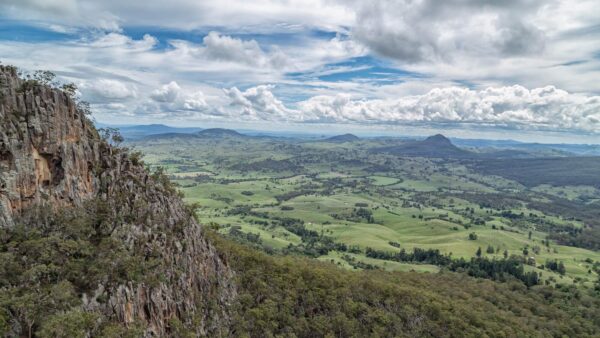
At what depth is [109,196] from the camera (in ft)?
268

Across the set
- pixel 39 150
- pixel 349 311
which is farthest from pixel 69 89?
pixel 349 311

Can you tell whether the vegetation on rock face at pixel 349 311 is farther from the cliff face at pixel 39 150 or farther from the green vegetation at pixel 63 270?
the cliff face at pixel 39 150

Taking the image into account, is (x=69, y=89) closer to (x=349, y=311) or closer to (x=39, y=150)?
(x=39, y=150)

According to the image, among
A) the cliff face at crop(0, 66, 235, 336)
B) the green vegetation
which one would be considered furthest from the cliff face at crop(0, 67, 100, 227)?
the green vegetation

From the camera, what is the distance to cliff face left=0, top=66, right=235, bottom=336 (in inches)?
2616

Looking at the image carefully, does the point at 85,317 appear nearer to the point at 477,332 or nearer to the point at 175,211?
the point at 175,211

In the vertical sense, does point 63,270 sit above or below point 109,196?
below

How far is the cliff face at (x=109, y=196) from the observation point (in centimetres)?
6644

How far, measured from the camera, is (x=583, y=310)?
165000 mm

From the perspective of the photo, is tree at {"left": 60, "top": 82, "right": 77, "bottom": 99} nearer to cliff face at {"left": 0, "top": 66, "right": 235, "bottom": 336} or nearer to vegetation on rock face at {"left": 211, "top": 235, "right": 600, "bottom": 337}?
cliff face at {"left": 0, "top": 66, "right": 235, "bottom": 336}

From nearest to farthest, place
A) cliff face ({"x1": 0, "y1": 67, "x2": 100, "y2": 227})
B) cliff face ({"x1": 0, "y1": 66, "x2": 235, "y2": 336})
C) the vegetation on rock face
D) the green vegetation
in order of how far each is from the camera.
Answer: the green vegetation
cliff face ({"x1": 0, "y1": 67, "x2": 100, "y2": 227})
cliff face ({"x1": 0, "y1": 66, "x2": 235, "y2": 336})
the vegetation on rock face

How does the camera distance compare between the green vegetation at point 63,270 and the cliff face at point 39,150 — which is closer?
the green vegetation at point 63,270

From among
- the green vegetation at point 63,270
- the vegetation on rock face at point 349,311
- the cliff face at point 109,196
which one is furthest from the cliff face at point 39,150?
the vegetation on rock face at point 349,311

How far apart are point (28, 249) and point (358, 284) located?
93620 mm
